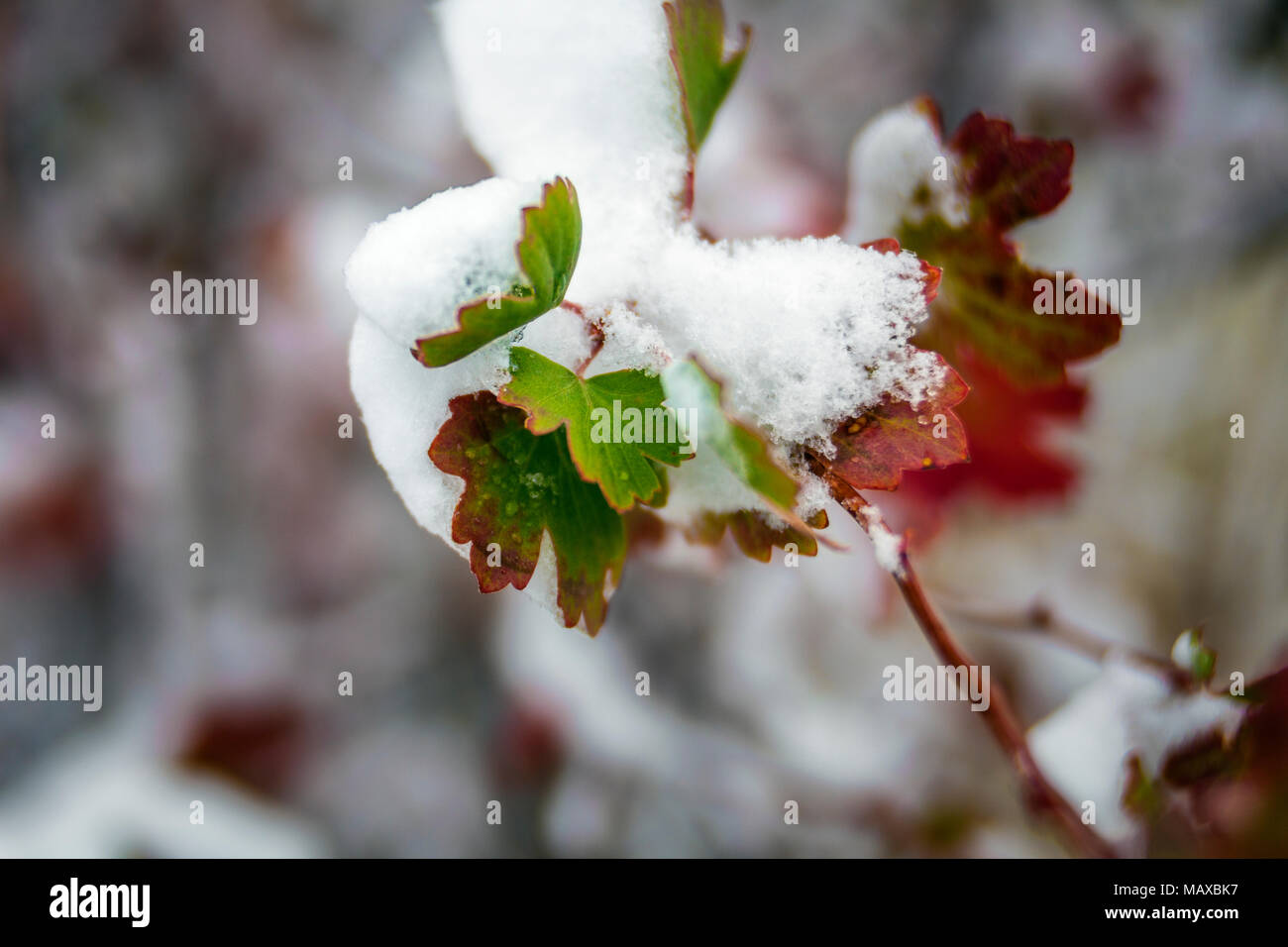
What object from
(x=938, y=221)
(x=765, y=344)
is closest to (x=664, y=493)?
(x=765, y=344)

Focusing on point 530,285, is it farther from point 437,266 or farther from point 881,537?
point 881,537

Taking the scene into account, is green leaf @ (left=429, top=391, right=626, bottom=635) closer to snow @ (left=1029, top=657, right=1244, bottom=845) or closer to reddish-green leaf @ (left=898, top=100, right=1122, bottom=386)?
reddish-green leaf @ (left=898, top=100, right=1122, bottom=386)

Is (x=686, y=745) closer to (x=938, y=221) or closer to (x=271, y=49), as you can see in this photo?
(x=938, y=221)

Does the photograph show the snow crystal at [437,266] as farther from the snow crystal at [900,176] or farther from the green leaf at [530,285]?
the snow crystal at [900,176]

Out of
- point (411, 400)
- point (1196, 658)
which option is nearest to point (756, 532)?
point (411, 400)

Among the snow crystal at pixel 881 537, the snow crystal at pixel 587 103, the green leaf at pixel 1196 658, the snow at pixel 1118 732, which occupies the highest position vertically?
the snow crystal at pixel 587 103

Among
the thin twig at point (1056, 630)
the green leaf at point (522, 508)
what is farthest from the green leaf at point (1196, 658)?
the green leaf at point (522, 508)

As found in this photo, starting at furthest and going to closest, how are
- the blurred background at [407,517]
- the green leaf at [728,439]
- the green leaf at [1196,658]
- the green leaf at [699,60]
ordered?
the blurred background at [407,517]
the green leaf at [1196,658]
the green leaf at [699,60]
the green leaf at [728,439]

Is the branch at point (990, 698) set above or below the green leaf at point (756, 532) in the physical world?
below
